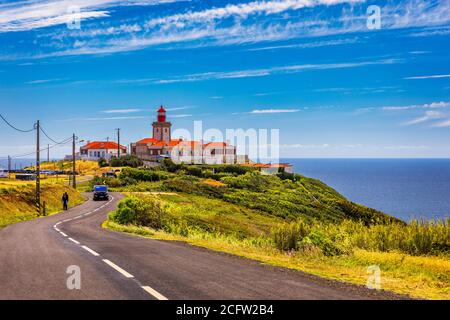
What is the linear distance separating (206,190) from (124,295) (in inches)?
2525

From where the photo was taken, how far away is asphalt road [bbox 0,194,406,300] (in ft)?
28.7

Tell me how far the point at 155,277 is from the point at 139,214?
19.2 metres

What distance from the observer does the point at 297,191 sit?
89.3 meters

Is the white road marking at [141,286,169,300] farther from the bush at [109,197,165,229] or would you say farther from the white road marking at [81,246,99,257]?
the bush at [109,197,165,229]

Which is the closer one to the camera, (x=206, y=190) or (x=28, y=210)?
(x=28, y=210)

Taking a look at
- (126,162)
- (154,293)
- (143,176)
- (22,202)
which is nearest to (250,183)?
(143,176)

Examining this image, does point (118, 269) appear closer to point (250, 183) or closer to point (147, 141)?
point (250, 183)

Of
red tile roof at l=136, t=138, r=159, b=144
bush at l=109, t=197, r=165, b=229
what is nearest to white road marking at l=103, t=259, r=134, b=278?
bush at l=109, t=197, r=165, b=229

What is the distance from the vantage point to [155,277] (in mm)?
10328

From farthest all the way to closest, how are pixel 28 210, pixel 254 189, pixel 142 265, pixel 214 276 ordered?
pixel 254 189 → pixel 28 210 → pixel 142 265 → pixel 214 276

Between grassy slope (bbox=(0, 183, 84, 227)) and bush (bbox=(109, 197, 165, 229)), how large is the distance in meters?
8.50

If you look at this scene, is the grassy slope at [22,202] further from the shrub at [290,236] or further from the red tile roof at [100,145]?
the red tile roof at [100,145]
